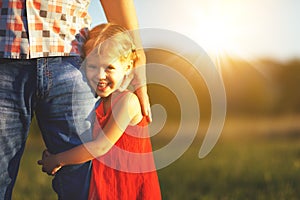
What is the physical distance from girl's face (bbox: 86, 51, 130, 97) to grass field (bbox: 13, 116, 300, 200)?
4.65 ft

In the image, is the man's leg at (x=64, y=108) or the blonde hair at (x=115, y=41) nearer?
the man's leg at (x=64, y=108)

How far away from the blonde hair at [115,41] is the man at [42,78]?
0.04 meters

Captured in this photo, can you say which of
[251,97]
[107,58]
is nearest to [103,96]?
[107,58]

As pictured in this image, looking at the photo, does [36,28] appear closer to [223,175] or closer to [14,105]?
[14,105]

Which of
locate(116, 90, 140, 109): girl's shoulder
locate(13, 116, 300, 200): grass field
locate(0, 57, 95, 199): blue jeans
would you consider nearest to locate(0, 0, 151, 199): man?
locate(0, 57, 95, 199): blue jeans

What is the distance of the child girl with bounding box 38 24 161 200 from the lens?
1.75m

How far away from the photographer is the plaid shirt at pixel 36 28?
1.60 meters

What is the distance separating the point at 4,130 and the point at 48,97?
5.0 inches

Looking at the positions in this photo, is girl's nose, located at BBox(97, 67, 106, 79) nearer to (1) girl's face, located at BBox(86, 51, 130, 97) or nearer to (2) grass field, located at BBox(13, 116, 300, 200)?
(1) girl's face, located at BBox(86, 51, 130, 97)

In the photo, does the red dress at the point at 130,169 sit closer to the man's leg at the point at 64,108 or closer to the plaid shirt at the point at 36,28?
the man's leg at the point at 64,108

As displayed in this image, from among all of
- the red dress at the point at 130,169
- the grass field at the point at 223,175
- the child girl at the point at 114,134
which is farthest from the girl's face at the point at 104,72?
the grass field at the point at 223,175

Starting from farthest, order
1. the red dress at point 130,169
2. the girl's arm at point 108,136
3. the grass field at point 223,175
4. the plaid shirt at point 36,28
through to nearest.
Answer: the grass field at point 223,175 → the red dress at point 130,169 → the girl's arm at point 108,136 → the plaid shirt at point 36,28

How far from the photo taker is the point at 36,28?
5.32ft

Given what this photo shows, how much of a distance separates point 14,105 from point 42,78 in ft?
0.30
